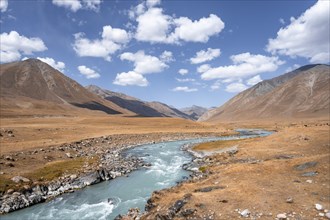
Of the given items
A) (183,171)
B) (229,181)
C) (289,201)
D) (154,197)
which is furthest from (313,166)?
(183,171)

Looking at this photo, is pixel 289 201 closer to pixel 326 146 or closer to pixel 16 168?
pixel 326 146

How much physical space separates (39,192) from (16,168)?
10.2 meters

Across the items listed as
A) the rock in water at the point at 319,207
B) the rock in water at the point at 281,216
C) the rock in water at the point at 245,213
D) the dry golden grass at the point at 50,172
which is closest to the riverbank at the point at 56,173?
the dry golden grass at the point at 50,172

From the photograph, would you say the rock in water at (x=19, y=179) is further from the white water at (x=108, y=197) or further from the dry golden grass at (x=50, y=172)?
the white water at (x=108, y=197)

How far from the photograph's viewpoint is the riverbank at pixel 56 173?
34.5 m

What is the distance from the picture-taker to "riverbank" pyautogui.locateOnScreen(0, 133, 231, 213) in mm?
34531

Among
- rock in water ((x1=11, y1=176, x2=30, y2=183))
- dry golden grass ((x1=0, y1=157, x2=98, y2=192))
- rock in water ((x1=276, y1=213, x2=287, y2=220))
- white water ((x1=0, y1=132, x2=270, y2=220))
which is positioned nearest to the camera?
rock in water ((x1=276, y1=213, x2=287, y2=220))

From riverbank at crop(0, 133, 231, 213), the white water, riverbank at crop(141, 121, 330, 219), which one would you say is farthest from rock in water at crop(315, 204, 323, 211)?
riverbank at crop(0, 133, 231, 213)

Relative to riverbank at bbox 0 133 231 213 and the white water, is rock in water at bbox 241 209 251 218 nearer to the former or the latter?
the white water

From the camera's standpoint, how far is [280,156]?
44.3 m

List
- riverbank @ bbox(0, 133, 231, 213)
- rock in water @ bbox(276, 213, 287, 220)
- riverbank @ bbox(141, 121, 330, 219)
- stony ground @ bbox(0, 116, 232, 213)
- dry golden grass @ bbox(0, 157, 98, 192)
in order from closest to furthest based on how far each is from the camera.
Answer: rock in water @ bbox(276, 213, 287, 220) < riverbank @ bbox(141, 121, 330, 219) < riverbank @ bbox(0, 133, 231, 213) < stony ground @ bbox(0, 116, 232, 213) < dry golden grass @ bbox(0, 157, 98, 192)

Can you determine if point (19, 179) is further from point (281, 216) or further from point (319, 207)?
point (319, 207)

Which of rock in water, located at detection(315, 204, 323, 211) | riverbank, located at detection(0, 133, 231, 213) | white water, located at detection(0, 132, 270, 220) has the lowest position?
white water, located at detection(0, 132, 270, 220)

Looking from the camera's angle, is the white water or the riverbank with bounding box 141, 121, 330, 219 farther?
the white water
